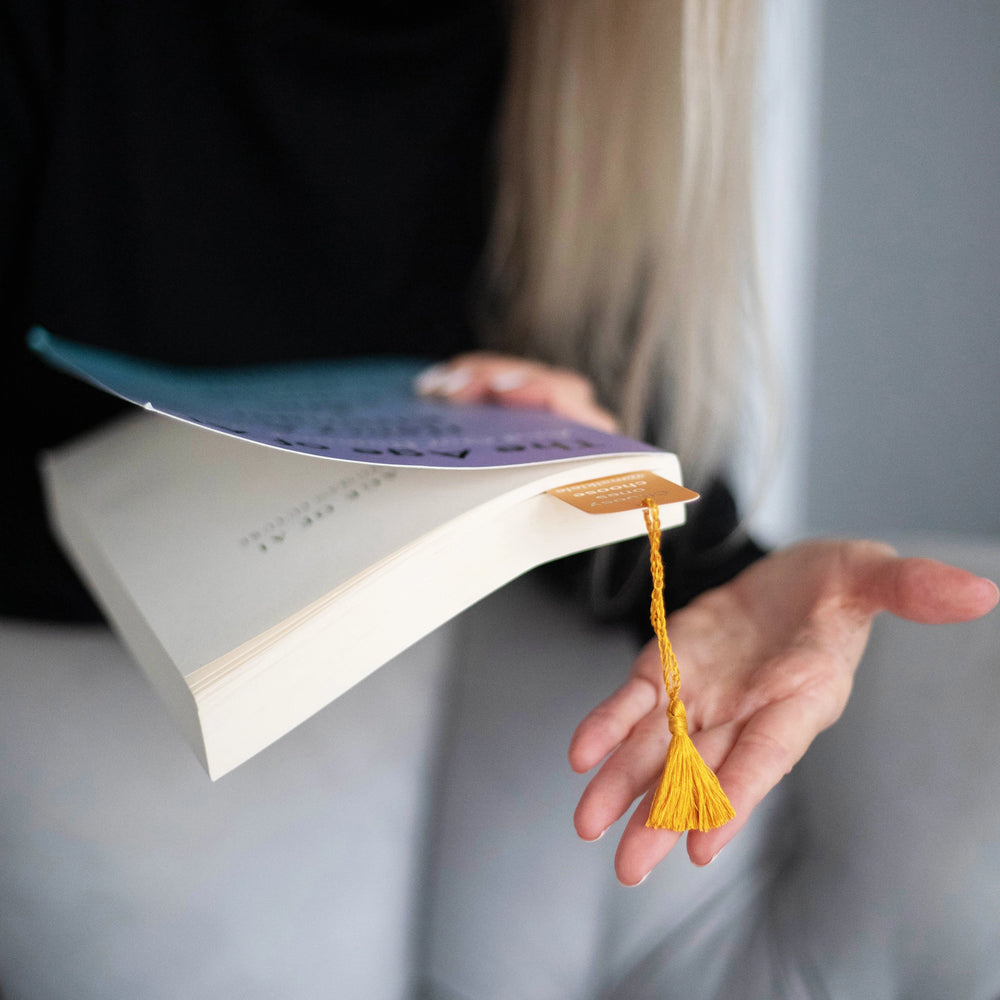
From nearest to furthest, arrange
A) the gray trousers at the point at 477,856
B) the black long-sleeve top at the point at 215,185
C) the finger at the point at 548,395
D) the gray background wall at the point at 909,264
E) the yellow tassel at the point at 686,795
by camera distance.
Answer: the yellow tassel at the point at 686,795 < the gray trousers at the point at 477,856 < the finger at the point at 548,395 < the black long-sleeve top at the point at 215,185 < the gray background wall at the point at 909,264

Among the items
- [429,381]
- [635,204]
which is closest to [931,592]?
[429,381]

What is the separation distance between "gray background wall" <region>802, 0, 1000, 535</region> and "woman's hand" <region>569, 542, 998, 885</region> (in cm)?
58

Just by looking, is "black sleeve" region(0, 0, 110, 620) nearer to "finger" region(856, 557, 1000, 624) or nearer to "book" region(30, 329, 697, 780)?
"book" region(30, 329, 697, 780)

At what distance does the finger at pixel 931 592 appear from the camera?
0.34 metres

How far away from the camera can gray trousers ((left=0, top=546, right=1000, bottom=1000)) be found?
15.8 inches

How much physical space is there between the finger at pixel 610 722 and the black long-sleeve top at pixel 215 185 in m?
0.23

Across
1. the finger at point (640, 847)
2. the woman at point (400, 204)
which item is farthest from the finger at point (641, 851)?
the woman at point (400, 204)

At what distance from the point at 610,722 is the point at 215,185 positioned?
2.24 feet

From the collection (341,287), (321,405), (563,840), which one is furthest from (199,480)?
(341,287)

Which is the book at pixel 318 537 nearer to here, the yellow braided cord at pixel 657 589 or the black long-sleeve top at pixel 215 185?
the yellow braided cord at pixel 657 589

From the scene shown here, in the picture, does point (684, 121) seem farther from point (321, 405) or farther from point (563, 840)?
point (563, 840)

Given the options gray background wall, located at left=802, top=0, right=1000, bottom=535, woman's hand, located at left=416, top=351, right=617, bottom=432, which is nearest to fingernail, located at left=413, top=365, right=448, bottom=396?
woman's hand, located at left=416, top=351, right=617, bottom=432

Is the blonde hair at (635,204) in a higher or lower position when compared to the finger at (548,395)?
higher

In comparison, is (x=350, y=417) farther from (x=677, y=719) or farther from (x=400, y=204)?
(x=400, y=204)
